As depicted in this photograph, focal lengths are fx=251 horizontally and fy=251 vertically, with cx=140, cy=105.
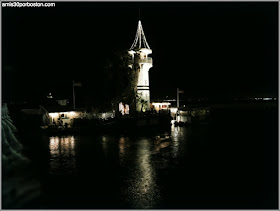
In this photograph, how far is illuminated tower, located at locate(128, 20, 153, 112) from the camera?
4303 cm

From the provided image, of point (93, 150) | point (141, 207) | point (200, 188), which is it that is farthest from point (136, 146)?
point (141, 207)

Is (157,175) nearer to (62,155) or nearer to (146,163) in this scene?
(146,163)

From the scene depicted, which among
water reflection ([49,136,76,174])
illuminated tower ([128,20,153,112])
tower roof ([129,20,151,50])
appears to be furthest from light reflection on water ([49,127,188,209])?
tower roof ([129,20,151,50])

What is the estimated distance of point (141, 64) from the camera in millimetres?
43219

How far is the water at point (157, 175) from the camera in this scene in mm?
14117

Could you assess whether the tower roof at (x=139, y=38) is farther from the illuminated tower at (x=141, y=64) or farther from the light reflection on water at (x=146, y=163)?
the light reflection on water at (x=146, y=163)

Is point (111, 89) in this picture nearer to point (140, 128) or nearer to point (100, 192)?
point (140, 128)

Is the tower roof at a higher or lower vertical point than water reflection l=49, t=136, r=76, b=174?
higher

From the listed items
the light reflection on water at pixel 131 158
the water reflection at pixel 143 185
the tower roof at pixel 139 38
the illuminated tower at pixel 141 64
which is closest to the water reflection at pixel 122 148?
the light reflection on water at pixel 131 158

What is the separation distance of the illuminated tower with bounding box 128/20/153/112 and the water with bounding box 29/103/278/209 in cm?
1461

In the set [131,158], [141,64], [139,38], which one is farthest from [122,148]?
[139,38]

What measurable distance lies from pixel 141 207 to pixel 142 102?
30.5 metres

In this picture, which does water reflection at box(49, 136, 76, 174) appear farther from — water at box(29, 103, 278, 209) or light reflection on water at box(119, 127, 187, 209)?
light reflection on water at box(119, 127, 187, 209)

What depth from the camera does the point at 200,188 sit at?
1588cm
